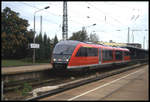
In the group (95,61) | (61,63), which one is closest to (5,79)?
(61,63)

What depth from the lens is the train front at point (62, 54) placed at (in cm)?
A: 1488

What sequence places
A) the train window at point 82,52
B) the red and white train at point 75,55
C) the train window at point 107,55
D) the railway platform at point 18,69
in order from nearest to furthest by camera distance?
the railway platform at point 18,69, the red and white train at point 75,55, the train window at point 82,52, the train window at point 107,55

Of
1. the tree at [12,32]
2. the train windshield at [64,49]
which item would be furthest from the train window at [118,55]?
the tree at [12,32]

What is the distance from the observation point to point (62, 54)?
1527cm

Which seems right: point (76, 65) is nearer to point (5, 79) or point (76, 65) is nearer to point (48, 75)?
point (48, 75)

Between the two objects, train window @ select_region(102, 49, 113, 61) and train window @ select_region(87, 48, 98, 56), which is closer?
train window @ select_region(87, 48, 98, 56)

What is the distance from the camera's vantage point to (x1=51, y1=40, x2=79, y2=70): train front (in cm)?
1488

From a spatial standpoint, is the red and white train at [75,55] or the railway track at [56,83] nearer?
the railway track at [56,83]

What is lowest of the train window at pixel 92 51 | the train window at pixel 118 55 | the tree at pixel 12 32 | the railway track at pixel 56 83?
the railway track at pixel 56 83

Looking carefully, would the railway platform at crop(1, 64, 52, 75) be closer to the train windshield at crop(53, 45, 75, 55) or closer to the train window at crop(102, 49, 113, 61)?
the train windshield at crop(53, 45, 75, 55)

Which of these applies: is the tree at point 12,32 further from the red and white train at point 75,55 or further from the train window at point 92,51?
the train window at point 92,51

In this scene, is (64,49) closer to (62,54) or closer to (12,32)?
(62,54)

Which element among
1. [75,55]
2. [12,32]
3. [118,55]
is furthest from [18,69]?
[118,55]

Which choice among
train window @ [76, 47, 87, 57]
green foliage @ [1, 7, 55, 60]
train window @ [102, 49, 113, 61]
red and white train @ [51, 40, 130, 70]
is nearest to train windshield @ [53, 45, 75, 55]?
red and white train @ [51, 40, 130, 70]
